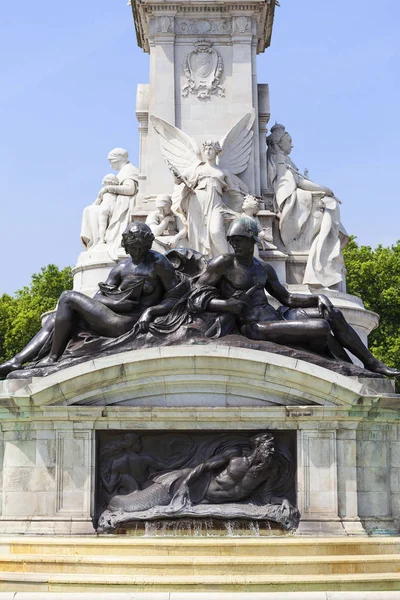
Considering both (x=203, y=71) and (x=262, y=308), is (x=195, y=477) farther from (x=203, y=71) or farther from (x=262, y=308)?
(x=203, y=71)

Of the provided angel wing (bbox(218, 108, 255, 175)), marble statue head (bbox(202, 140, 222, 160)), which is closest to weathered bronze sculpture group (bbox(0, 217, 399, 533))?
marble statue head (bbox(202, 140, 222, 160))

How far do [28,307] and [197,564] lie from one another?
34247 millimetres

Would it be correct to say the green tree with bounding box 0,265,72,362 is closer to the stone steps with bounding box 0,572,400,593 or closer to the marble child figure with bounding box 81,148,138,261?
the marble child figure with bounding box 81,148,138,261

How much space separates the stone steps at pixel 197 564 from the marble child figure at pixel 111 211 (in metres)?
11.1

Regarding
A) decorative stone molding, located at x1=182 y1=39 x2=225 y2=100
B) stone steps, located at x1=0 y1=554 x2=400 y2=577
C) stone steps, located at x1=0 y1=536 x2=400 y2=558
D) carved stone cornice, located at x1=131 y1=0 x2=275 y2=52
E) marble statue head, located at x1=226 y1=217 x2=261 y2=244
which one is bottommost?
stone steps, located at x1=0 y1=554 x2=400 y2=577

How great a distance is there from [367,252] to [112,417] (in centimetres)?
3183

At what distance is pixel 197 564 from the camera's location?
13242mm

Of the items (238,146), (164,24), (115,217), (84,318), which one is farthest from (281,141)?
(84,318)

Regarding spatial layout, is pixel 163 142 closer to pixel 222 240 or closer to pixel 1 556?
pixel 222 240

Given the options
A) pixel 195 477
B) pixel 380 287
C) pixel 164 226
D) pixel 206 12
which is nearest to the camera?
pixel 195 477

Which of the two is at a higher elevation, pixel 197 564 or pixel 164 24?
pixel 164 24

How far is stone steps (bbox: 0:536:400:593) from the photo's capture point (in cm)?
1298

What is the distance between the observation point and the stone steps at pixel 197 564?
42.6ft

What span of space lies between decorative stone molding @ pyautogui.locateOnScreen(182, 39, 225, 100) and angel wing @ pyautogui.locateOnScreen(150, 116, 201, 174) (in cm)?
100
